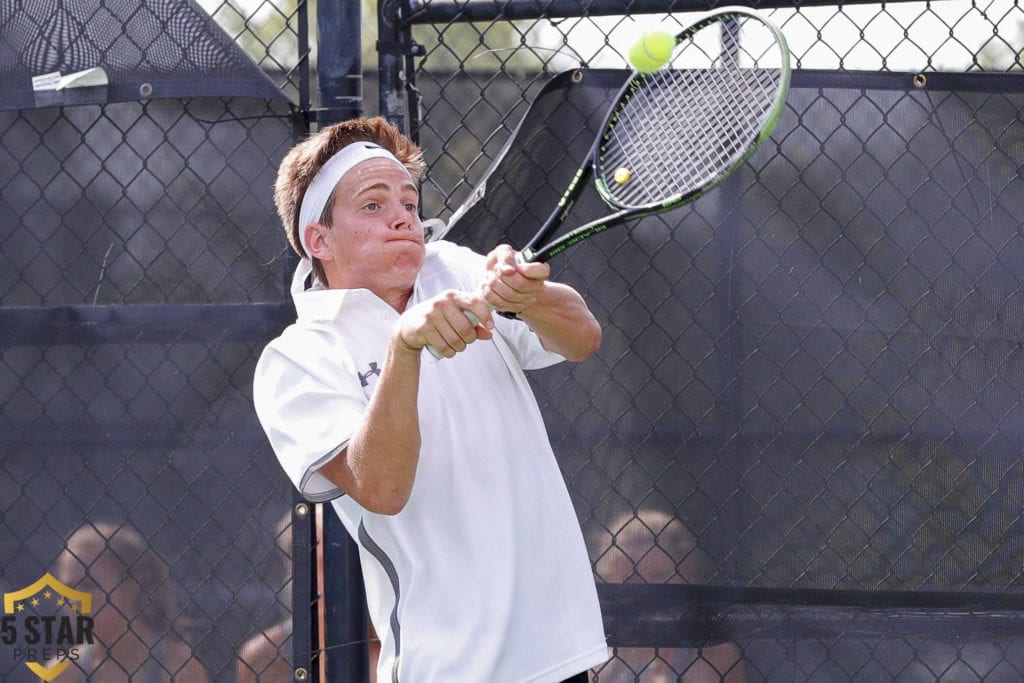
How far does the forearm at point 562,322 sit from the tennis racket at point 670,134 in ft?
0.30

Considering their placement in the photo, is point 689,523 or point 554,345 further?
point 689,523

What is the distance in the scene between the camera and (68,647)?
9.94ft

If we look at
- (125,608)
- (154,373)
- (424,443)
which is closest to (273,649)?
(125,608)

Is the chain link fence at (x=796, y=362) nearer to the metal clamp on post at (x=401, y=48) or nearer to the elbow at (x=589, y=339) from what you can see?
the metal clamp on post at (x=401, y=48)

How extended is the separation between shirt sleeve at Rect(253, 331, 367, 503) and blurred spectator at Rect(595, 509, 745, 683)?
954 millimetres

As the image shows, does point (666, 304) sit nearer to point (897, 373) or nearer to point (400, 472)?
point (897, 373)

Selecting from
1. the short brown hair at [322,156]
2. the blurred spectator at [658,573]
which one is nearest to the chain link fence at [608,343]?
the blurred spectator at [658,573]

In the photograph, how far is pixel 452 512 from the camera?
7.08 feet

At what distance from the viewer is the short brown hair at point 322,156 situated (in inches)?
93.8

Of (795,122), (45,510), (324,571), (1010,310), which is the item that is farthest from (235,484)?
(1010,310)

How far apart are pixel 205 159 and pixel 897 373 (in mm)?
1731

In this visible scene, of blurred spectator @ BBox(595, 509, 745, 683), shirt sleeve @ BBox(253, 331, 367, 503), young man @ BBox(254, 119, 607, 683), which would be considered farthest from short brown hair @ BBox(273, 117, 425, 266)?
blurred spectator @ BBox(595, 509, 745, 683)

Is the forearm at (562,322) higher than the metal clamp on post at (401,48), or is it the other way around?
the metal clamp on post at (401,48)

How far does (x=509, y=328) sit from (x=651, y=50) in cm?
59
